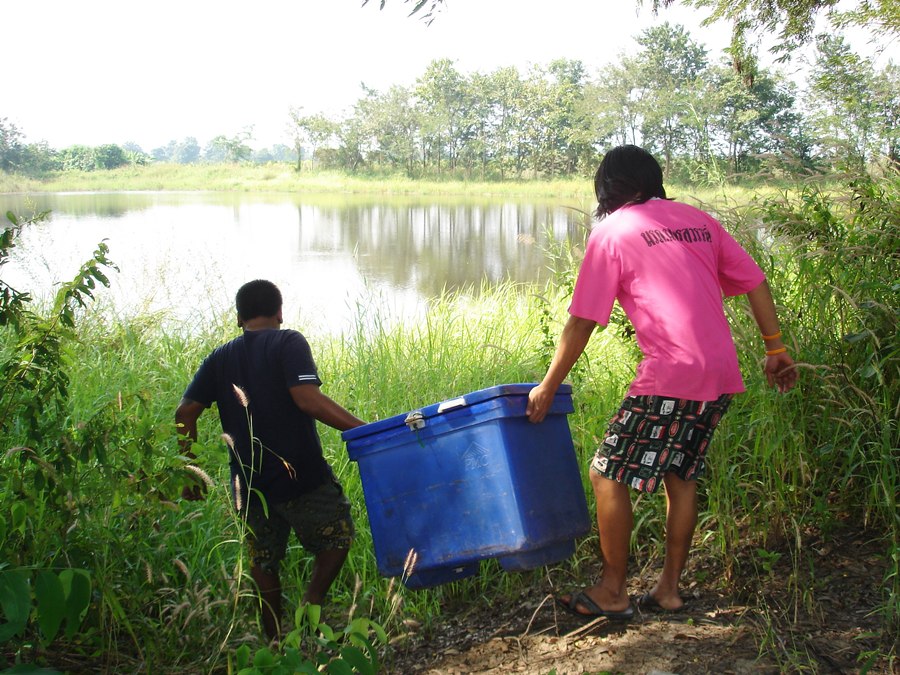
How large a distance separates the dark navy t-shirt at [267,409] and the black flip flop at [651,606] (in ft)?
3.85

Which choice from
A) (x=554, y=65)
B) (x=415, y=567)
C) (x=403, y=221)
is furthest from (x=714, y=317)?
(x=554, y=65)

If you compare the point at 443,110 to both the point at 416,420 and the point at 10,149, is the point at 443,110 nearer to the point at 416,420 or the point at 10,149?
the point at 10,149

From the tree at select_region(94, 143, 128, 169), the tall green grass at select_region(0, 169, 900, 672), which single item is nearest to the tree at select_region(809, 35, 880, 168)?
the tall green grass at select_region(0, 169, 900, 672)

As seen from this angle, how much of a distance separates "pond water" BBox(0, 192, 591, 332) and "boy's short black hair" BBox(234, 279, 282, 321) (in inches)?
18.9

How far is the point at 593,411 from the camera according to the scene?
3.97m

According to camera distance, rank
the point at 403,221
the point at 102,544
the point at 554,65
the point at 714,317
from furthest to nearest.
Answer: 1. the point at 554,65
2. the point at 403,221
3. the point at 714,317
4. the point at 102,544

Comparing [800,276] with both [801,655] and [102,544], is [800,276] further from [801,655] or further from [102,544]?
[102,544]

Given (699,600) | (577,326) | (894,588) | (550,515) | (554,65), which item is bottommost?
(699,600)

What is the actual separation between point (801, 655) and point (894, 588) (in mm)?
432

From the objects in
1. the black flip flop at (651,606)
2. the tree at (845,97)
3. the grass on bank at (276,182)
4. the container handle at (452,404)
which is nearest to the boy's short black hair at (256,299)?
the container handle at (452,404)

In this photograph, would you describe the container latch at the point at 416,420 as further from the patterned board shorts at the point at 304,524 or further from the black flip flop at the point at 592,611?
the black flip flop at the point at 592,611

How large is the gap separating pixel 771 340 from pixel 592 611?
1103 millimetres

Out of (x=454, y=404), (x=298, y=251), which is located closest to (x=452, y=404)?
(x=454, y=404)

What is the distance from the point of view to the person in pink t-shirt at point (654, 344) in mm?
2482
